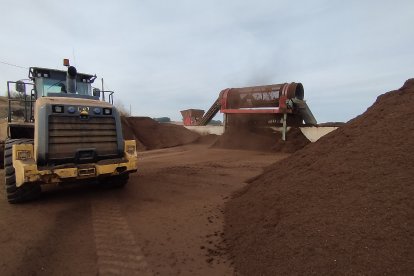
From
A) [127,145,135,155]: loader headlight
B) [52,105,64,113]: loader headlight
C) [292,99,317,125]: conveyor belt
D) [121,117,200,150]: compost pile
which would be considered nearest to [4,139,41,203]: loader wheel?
[52,105,64,113]: loader headlight

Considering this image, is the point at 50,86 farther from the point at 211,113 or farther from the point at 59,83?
the point at 211,113

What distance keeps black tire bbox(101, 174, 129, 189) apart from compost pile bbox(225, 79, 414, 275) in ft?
8.79

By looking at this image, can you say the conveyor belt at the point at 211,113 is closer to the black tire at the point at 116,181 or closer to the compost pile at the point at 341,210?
the black tire at the point at 116,181

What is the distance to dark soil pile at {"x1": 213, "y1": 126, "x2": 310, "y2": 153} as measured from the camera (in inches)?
664

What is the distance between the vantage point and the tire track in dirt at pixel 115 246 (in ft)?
14.1

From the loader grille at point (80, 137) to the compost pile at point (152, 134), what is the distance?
1200 centimetres

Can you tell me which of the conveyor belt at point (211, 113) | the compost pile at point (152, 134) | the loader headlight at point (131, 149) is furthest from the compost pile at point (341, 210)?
the conveyor belt at point (211, 113)

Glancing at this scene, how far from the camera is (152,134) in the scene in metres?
21.0

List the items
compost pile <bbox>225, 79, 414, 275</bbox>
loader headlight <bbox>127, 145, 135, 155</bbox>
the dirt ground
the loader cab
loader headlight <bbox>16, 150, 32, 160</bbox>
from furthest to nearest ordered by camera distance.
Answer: the loader cab → loader headlight <bbox>127, 145, 135, 155</bbox> → loader headlight <bbox>16, 150, 32, 160</bbox> → the dirt ground → compost pile <bbox>225, 79, 414, 275</bbox>

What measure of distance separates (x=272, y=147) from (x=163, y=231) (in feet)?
40.2

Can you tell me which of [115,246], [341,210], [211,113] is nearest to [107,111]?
[115,246]

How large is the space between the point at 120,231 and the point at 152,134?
51.4ft

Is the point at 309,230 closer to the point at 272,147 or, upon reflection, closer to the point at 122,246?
the point at 122,246

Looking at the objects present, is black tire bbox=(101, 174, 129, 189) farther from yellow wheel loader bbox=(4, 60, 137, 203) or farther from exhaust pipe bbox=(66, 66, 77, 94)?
exhaust pipe bbox=(66, 66, 77, 94)
